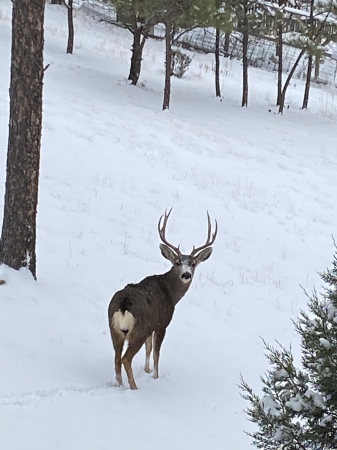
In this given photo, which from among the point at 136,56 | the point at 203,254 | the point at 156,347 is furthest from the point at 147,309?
the point at 136,56

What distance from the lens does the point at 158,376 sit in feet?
22.7

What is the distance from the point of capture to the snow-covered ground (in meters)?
5.78

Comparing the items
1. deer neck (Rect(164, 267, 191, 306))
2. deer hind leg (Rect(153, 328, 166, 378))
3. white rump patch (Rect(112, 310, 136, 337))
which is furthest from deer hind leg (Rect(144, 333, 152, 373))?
white rump patch (Rect(112, 310, 136, 337))

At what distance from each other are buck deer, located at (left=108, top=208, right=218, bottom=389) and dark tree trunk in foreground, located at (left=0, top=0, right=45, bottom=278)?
1.57 metres

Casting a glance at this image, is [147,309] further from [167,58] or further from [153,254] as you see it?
[167,58]

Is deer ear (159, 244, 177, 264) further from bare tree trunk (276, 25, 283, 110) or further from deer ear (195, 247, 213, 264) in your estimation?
bare tree trunk (276, 25, 283, 110)

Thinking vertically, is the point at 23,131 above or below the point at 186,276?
above

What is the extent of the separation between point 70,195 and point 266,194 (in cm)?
513

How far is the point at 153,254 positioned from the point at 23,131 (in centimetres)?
361

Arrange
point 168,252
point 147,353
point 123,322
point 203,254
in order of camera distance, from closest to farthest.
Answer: point 123,322 < point 147,353 < point 168,252 < point 203,254

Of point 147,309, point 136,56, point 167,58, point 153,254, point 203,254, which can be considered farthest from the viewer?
point 136,56

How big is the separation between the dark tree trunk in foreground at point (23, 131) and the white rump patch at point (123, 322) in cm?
215

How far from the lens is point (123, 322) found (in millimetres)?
6109

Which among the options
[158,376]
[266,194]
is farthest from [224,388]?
[266,194]
